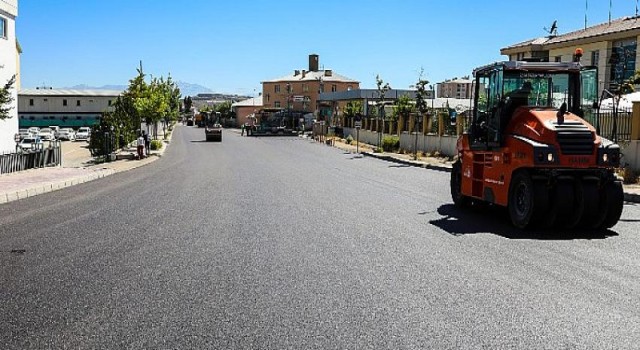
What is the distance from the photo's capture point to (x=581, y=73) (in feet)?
39.8

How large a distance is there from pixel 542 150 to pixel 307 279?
5145mm

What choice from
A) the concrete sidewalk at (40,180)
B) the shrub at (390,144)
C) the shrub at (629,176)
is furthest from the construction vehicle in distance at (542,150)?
the shrub at (390,144)

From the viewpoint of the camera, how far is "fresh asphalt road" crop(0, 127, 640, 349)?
5441mm

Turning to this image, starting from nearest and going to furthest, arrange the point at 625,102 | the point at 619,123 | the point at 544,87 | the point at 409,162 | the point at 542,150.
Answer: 1. the point at 542,150
2. the point at 544,87
3. the point at 619,123
4. the point at 625,102
5. the point at 409,162

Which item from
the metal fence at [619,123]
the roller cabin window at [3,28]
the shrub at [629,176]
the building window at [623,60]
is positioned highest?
the roller cabin window at [3,28]

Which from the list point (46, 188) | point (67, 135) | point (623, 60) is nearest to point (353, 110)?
point (67, 135)

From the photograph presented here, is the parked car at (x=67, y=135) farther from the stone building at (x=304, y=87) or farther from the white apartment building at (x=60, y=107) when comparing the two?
the stone building at (x=304, y=87)

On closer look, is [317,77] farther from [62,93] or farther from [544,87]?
[544,87]

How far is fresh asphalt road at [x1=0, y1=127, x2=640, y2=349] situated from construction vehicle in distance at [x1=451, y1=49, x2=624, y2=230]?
464 millimetres

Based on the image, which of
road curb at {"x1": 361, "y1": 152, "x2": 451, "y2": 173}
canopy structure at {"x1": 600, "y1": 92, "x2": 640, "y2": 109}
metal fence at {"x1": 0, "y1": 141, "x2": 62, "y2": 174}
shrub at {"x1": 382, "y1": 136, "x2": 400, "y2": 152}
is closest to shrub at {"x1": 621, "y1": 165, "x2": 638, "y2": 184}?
canopy structure at {"x1": 600, "y1": 92, "x2": 640, "y2": 109}

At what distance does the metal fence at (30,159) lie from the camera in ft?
76.1

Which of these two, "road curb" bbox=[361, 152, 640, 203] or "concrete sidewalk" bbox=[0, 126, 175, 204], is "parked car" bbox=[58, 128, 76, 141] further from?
"concrete sidewalk" bbox=[0, 126, 175, 204]

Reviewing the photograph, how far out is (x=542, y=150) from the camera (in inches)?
412

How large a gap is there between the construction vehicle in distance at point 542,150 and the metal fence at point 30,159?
17.4 metres
